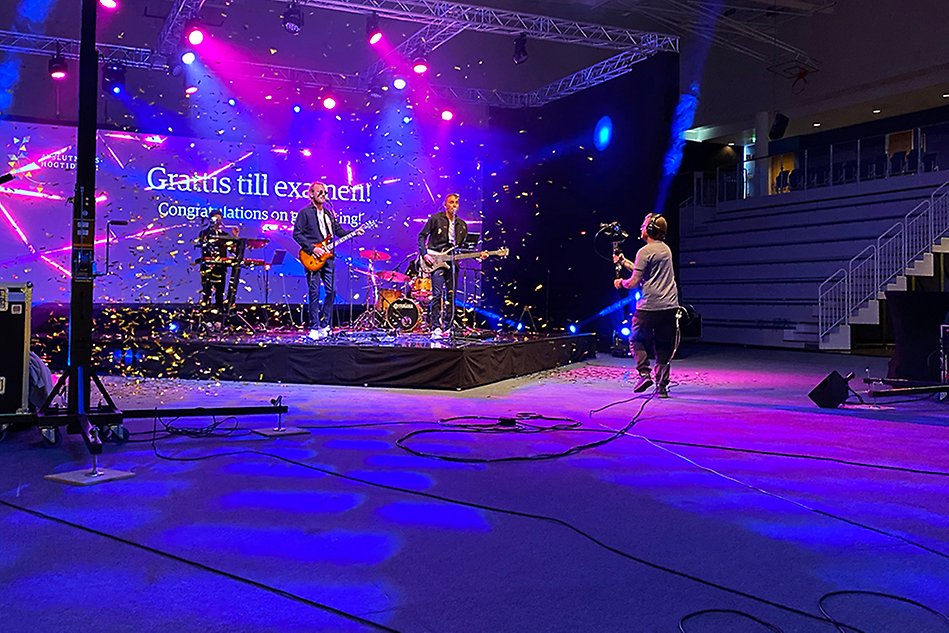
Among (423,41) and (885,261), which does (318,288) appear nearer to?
(423,41)

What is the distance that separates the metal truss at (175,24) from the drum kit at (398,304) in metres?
4.36

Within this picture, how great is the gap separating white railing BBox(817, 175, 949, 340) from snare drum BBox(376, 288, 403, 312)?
784 centimetres

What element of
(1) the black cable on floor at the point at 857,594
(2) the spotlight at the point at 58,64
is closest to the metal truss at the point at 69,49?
(2) the spotlight at the point at 58,64

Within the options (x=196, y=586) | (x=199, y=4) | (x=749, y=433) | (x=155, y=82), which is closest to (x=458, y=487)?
(x=196, y=586)

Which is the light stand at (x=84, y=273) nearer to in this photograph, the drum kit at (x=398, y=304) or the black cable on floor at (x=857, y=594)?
the black cable on floor at (x=857, y=594)

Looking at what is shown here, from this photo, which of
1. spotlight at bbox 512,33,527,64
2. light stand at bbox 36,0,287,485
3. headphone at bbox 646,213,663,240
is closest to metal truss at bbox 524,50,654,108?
spotlight at bbox 512,33,527,64

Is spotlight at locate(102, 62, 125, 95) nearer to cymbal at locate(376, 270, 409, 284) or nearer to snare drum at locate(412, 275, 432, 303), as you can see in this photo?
cymbal at locate(376, 270, 409, 284)

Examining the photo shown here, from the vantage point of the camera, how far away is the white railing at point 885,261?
43.7ft

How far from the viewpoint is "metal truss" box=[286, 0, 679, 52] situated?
10.9 meters

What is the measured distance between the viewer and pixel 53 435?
434cm

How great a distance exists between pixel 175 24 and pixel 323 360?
6916mm

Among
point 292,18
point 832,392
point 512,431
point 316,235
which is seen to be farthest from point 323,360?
point 292,18

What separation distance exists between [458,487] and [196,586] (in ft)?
4.73

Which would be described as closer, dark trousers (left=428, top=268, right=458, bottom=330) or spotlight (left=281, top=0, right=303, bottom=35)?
dark trousers (left=428, top=268, right=458, bottom=330)
